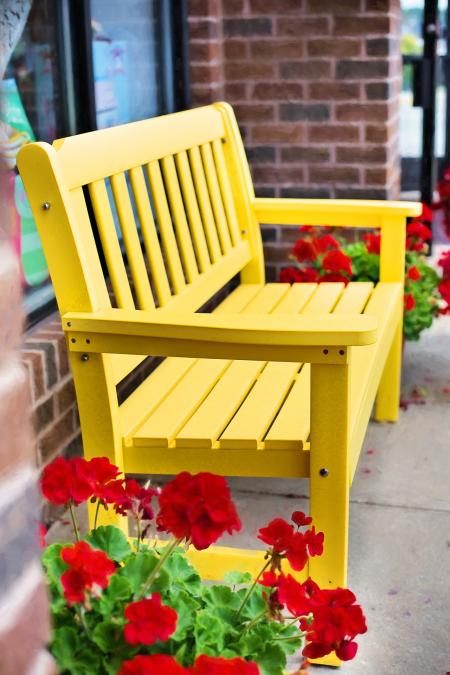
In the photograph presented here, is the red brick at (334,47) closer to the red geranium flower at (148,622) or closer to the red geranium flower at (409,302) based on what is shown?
the red geranium flower at (409,302)

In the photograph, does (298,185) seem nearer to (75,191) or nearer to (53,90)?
(53,90)

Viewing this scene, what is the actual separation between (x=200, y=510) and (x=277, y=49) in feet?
10.8

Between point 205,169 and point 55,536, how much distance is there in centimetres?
126

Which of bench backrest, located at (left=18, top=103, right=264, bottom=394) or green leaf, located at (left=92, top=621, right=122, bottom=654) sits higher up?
bench backrest, located at (left=18, top=103, right=264, bottom=394)

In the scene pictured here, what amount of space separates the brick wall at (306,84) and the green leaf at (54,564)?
9.75 ft

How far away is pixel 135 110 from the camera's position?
3664 mm

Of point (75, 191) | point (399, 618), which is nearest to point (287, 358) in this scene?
point (75, 191)

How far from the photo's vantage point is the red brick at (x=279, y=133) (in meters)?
4.30

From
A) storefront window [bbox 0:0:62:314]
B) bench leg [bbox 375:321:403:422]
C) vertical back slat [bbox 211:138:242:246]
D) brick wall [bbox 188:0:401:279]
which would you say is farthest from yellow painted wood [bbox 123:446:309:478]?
brick wall [bbox 188:0:401:279]

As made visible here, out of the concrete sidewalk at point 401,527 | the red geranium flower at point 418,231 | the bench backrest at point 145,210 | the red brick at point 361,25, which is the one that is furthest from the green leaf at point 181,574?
the red brick at point 361,25

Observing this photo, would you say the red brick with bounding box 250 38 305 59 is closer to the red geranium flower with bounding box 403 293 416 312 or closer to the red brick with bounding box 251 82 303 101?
the red brick with bounding box 251 82 303 101

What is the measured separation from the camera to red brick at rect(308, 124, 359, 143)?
4.26m

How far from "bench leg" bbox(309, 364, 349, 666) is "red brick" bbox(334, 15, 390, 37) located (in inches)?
100

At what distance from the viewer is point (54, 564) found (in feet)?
4.64
